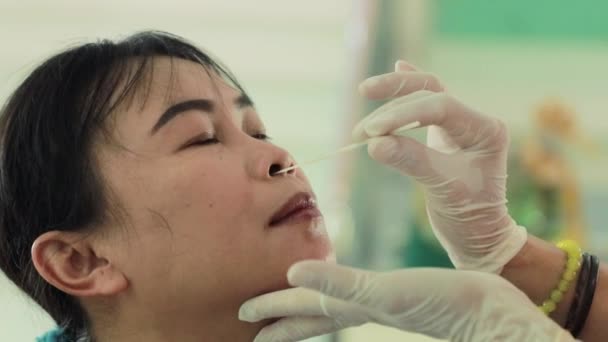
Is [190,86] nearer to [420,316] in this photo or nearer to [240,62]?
[420,316]

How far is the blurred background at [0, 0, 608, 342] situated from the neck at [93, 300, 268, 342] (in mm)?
1583

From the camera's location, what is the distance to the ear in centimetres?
129

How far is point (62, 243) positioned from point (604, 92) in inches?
92.5

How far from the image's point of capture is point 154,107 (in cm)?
129

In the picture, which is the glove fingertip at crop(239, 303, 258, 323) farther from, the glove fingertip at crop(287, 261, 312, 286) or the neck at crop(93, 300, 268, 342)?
the glove fingertip at crop(287, 261, 312, 286)

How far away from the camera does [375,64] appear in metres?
2.96

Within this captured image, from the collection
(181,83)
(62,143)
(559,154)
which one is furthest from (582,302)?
(559,154)

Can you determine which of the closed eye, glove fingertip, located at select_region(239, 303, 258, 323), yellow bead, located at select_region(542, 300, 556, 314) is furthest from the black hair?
yellow bead, located at select_region(542, 300, 556, 314)

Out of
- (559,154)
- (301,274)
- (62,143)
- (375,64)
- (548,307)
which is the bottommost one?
(559,154)

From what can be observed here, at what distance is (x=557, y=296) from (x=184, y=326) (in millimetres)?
672

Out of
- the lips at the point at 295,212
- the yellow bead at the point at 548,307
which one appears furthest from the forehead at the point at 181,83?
the yellow bead at the point at 548,307

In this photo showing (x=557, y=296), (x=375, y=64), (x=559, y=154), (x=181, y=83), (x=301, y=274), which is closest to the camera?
(x=301, y=274)

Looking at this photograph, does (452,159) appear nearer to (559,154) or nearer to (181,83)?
(181,83)

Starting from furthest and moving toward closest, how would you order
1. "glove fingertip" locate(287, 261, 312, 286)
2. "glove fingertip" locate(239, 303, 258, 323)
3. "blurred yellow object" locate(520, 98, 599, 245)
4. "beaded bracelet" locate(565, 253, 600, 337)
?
"blurred yellow object" locate(520, 98, 599, 245) → "beaded bracelet" locate(565, 253, 600, 337) → "glove fingertip" locate(239, 303, 258, 323) → "glove fingertip" locate(287, 261, 312, 286)
